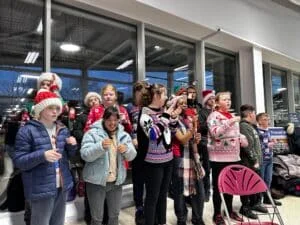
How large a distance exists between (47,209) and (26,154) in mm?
358

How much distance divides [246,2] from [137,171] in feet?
11.9

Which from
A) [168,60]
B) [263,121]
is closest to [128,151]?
[263,121]

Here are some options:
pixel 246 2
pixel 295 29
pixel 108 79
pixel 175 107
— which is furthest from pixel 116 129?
pixel 295 29

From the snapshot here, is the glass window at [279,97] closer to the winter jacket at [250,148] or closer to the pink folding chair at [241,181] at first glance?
the winter jacket at [250,148]

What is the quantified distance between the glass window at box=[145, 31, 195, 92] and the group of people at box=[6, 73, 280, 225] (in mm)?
1144

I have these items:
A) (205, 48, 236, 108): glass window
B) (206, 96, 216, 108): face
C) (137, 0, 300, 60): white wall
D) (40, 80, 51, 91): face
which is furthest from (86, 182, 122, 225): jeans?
(205, 48, 236, 108): glass window

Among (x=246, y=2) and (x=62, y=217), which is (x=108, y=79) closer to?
(x=62, y=217)

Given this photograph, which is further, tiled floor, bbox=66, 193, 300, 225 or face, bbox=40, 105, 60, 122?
tiled floor, bbox=66, 193, 300, 225

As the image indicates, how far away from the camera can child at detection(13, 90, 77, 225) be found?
170 centimetres

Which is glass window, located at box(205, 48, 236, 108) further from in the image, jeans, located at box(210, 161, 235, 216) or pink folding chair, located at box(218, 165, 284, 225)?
pink folding chair, located at box(218, 165, 284, 225)

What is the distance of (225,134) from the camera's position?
9.05 feet

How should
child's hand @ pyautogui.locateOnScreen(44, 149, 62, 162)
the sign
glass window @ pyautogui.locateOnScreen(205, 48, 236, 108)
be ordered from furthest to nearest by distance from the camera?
glass window @ pyautogui.locateOnScreen(205, 48, 236, 108)
the sign
child's hand @ pyautogui.locateOnScreen(44, 149, 62, 162)

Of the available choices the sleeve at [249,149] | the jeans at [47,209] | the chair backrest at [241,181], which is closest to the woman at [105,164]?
the jeans at [47,209]

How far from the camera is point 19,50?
9.14 ft
